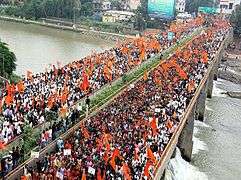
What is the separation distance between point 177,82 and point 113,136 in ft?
39.1

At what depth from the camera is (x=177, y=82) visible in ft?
97.3

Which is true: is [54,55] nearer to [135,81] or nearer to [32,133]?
[135,81]

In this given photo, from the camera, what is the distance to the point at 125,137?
61.4 feet

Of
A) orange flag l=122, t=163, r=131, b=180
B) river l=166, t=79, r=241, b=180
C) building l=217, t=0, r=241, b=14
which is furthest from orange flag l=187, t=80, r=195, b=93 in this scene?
building l=217, t=0, r=241, b=14

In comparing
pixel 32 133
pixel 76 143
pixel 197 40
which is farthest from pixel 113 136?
pixel 197 40

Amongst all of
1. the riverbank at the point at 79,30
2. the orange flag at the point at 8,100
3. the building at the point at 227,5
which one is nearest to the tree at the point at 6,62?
the orange flag at the point at 8,100

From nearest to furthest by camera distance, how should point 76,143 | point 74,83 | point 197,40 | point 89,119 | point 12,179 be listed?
point 12,179 < point 76,143 < point 89,119 < point 74,83 < point 197,40

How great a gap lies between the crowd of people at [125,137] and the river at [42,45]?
21.6 meters

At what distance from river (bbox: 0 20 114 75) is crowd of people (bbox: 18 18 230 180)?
70.9 ft

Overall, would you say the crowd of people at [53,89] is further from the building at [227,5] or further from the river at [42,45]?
the building at [227,5]

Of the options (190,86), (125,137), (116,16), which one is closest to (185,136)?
→ (190,86)

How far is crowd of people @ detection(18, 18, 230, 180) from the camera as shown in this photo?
1597 centimetres

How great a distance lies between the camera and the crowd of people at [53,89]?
63.2ft

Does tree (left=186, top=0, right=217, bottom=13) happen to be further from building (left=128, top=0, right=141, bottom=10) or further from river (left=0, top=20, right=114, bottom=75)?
river (left=0, top=20, right=114, bottom=75)
